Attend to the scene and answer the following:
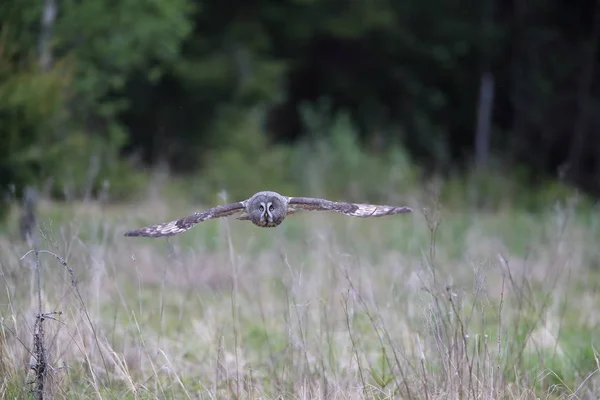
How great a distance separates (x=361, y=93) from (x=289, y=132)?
2.28 m

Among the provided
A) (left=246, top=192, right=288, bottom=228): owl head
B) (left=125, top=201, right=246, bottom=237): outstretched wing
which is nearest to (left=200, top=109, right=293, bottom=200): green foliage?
(left=246, top=192, right=288, bottom=228): owl head

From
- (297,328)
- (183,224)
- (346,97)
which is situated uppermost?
(346,97)

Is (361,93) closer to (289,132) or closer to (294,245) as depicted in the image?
(289,132)

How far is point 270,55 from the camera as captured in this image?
23.5m

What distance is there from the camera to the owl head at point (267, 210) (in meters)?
5.49

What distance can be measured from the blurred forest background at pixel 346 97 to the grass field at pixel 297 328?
20.4ft

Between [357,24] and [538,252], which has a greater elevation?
[357,24]

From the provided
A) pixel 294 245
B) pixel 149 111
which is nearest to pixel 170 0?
pixel 294 245

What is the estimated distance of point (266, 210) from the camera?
5.51 metres

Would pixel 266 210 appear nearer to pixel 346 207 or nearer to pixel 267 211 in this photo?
pixel 267 211

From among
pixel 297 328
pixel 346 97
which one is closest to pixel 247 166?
pixel 346 97

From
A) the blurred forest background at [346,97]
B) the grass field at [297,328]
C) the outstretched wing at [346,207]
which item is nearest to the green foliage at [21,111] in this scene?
the grass field at [297,328]

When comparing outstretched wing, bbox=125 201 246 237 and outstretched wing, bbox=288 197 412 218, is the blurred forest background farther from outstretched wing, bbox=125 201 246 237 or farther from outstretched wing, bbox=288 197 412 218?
outstretched wing, bbox=125 201 246 237

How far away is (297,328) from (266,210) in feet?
4.33
